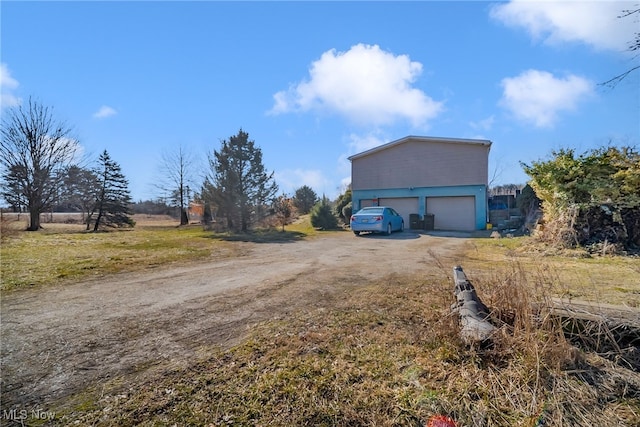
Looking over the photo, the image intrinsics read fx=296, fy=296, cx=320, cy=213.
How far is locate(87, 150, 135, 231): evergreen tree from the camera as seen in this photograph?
22484 millimetres

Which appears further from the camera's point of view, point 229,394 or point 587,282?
point 587,282

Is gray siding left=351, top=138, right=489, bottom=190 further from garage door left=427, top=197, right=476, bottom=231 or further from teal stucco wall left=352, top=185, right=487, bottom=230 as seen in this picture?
garage door left=427, top=197, right=476, bottom=231

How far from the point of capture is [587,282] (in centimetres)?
467

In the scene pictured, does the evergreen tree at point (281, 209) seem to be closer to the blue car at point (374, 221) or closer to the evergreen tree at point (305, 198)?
the blue car at point (374, 221)

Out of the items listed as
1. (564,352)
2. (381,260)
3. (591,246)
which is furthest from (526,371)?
(591,246)

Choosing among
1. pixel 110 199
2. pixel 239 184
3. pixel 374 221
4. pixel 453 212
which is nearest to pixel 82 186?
pixel 110 199

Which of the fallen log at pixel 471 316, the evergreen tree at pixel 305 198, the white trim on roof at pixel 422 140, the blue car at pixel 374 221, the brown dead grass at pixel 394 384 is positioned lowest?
the brown dead grass at pixel 394 384

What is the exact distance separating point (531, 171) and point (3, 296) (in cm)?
1346

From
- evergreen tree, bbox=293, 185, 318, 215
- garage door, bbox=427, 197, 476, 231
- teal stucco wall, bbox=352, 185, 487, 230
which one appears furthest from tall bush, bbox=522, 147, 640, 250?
evergreen tree, bbox=293, 185, 318, 215

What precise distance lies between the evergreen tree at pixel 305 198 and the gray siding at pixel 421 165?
10.8m

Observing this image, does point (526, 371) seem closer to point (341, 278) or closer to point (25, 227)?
point (341, 278)

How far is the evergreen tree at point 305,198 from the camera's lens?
3166 cm

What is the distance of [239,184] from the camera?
721 inches

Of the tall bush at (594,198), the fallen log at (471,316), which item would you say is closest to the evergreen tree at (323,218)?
the tall bush at (594,198)
